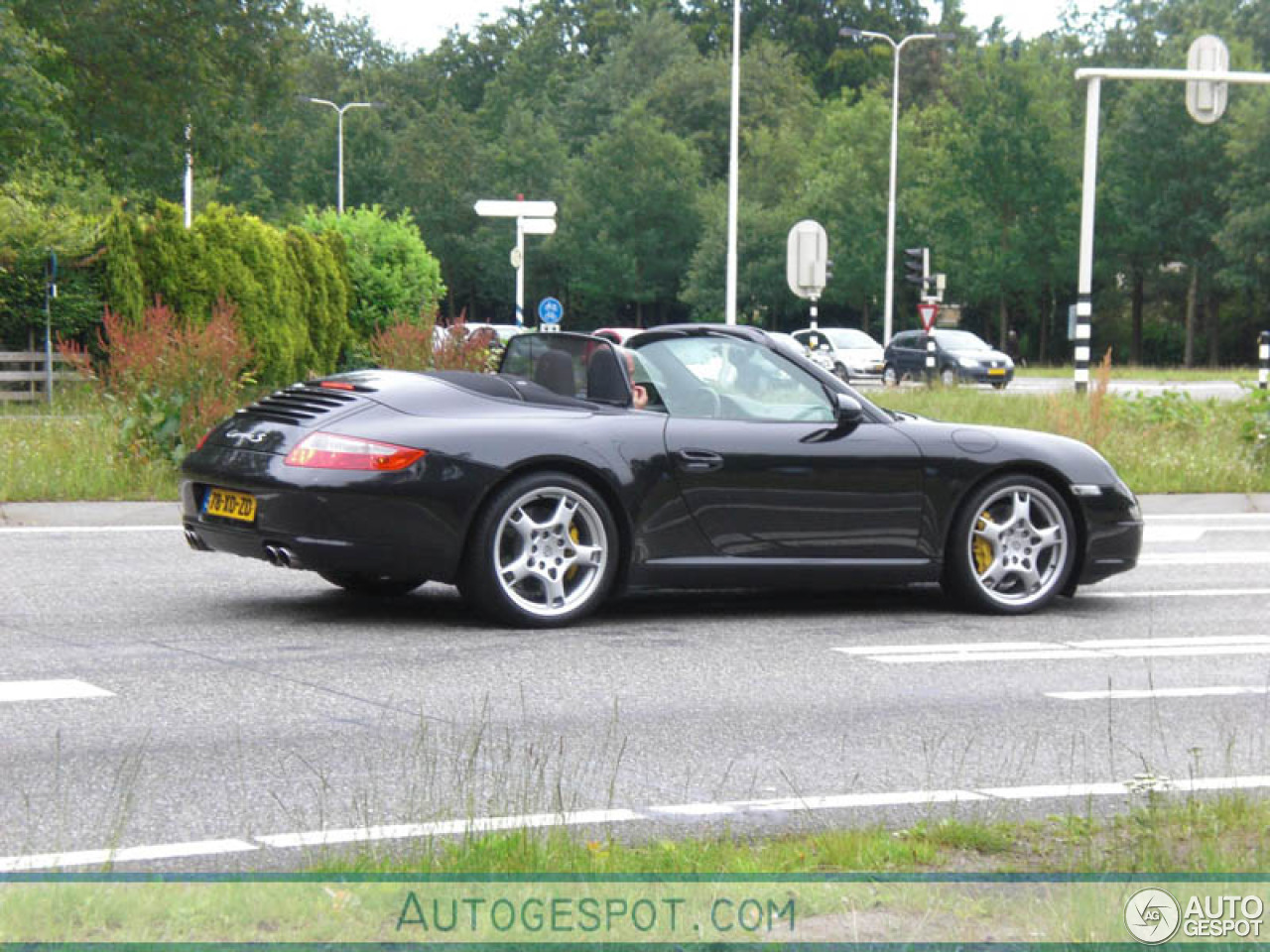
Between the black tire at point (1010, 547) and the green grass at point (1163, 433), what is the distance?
7581 mm

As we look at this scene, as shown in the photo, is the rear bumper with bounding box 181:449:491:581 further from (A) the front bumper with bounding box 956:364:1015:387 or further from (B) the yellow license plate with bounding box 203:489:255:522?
(A) the front bumper with bounding box 956:364:1015:387

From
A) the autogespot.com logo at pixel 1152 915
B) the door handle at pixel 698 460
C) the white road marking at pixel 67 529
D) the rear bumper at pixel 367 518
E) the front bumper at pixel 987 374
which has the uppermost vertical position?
the door handle at pixel 698 460

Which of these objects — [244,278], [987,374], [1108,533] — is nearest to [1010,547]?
[1108,533]

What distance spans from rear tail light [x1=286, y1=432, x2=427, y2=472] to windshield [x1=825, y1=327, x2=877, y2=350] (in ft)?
129

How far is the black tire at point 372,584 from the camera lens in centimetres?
945

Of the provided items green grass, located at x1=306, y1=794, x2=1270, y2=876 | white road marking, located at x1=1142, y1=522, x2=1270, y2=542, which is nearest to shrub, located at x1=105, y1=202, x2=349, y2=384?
white road marking, located at x1=1142, y1=522, x2=1270, y2=542

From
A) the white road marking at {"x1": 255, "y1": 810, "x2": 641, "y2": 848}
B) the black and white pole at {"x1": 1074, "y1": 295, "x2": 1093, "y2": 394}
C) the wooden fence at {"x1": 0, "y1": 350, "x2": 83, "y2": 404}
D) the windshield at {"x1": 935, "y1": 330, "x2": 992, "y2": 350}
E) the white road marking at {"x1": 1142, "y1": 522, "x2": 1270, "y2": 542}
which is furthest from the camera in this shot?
the windshield at {"x1": 935, "y1": 330, "x2": 992, "y2": 350}

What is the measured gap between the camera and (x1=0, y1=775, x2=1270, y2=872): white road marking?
15.4ft

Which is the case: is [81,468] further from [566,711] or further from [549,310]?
[549,310]

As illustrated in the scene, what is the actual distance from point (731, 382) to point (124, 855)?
483 cm

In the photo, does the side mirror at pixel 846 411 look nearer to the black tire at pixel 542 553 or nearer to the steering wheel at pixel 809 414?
the steering wheel at pixel 809 414

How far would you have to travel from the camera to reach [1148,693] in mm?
7402

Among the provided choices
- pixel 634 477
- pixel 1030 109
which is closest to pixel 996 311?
pixel 1030 109

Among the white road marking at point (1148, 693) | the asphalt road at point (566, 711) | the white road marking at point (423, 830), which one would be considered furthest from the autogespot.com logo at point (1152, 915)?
the white road marking at point (1148, 693)
